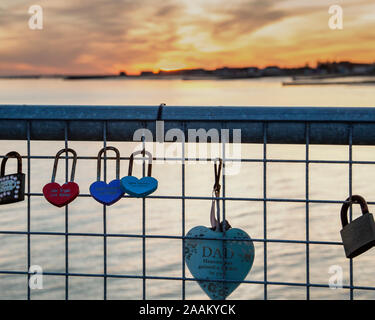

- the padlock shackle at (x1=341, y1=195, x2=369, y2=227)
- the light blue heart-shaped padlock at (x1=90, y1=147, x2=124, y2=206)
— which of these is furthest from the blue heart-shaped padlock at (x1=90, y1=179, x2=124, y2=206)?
the padlock shackle at (x1=341, y1=195, x2=369, y2=227)

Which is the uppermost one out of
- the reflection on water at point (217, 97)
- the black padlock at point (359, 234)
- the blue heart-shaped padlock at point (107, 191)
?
the reflection on water at point (217, 97)

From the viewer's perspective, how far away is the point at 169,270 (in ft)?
36.9

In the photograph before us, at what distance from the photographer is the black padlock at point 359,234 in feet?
6.20

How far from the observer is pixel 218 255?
217 cm

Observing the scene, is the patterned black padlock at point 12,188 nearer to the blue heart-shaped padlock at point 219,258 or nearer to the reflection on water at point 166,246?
the blue heart-shaped padlock at point 219,258

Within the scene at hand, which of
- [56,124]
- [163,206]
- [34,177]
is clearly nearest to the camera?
[56,124]

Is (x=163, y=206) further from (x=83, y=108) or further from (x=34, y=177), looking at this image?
(x=83, y=108)

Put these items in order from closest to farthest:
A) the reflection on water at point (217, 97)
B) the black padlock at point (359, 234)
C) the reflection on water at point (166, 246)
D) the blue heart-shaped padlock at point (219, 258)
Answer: the black padlock at point (359, 234), the blue heart-shaped padlock at point (219, 258), the reflection on water at point (166, 246), the reflection on water at point (217, 97)

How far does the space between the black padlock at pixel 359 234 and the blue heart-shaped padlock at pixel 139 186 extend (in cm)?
66

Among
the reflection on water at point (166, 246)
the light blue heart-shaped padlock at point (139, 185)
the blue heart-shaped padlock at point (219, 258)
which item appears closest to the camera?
the light blue heart-shaped padlock at point (139, 185)

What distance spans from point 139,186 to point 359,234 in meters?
0.75

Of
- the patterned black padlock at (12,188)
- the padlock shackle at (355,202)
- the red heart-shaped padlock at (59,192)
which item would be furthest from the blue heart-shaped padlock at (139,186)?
the padlock shackle at (355,202)

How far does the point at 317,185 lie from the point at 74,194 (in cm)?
1700
